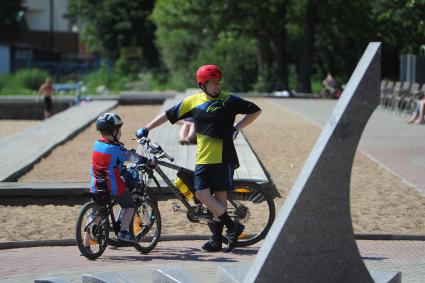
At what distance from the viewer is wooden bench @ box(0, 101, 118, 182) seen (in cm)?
1484

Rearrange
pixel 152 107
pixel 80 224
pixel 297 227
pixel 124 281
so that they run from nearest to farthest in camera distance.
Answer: pixel 297 227 < pixel 124 281 < pixel 80 224 < pixel 152 107

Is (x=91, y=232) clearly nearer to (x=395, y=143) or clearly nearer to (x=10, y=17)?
(x=395, y=143)

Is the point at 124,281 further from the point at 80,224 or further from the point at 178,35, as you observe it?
the point at 178,35

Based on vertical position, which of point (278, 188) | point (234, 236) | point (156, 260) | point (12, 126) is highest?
point (234, 236)

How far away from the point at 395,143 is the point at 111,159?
11.8 metres

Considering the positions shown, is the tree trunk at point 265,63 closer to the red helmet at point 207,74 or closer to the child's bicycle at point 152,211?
the child's bicycle at point 152,211

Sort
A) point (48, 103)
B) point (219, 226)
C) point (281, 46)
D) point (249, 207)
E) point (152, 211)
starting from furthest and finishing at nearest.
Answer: point (281, 46)
point (48, 103)
point (249, 207)
point (152, 211)
point (219, 226)

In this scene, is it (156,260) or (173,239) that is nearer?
(156,260)

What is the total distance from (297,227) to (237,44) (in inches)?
1773

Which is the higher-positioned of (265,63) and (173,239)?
(173,239)

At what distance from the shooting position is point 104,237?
8883 millimetres

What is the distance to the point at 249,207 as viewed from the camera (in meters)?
9.31

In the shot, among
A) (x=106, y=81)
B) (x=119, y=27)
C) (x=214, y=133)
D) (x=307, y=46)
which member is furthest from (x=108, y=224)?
(x=119, y=27)

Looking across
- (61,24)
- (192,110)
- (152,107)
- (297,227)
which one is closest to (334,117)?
(297,227)
